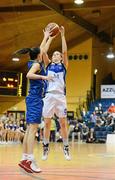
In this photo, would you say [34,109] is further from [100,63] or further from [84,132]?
[100,63]

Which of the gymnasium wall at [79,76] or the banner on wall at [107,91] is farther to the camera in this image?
the gymnasium wall at [79,76]

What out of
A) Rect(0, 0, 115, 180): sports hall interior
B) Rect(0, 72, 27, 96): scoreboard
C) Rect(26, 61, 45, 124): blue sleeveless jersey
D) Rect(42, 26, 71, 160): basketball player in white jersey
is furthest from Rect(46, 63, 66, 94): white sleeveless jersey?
Rect(0, 72, 27, 96): scoreboard

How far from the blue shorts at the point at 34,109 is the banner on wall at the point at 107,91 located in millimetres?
21773

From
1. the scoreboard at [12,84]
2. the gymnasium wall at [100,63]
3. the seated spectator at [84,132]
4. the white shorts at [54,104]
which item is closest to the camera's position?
the white shorts at [54,104]

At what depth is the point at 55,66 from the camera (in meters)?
7.29

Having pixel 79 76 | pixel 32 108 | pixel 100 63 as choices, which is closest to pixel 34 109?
pixel 32 108

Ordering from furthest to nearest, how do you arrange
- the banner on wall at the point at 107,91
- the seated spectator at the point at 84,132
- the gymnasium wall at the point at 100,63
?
1. the gymnasium wall at the point at 100,63
2. the banner on wall at the point at 107,91
3. the seated spectator at the point at 84,132

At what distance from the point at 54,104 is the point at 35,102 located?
57.2 inches

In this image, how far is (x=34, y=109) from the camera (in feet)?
19.5

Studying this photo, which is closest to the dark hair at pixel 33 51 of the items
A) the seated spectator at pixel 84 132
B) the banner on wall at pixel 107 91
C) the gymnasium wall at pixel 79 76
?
the seated spectator at pixel 84 132

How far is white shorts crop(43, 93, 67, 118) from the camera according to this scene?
7.32 m

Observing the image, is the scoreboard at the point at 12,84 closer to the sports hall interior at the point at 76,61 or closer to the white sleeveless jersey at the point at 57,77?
the sports hall interior at the point at 76,61

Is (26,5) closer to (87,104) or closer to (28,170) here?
(87,104)

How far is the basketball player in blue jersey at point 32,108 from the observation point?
19.4 ft
